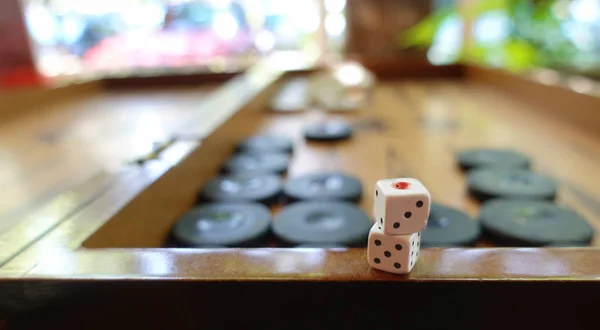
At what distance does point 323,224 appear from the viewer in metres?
0.96

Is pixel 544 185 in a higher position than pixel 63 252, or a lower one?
lower

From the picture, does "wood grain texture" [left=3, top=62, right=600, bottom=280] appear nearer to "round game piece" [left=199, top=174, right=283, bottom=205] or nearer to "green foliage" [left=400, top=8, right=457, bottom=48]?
"round game piece" [left=199, top=174, right=283, bottom=205]

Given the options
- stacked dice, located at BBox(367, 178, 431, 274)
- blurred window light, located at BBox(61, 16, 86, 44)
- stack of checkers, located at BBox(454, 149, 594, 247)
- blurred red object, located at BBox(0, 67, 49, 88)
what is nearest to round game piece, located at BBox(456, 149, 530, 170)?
stack of checkers, located at BBox(454, 149, 594, 247)

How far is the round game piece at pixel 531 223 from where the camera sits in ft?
2.87

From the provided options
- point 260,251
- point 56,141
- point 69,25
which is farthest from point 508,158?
point 69,25

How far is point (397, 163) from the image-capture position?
142 cm

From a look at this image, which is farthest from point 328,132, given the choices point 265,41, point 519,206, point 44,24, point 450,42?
point 44,24

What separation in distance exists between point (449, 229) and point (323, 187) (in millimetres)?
353

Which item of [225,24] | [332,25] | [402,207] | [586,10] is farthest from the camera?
[225,24]

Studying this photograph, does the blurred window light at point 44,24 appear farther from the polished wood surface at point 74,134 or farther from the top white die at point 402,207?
the top white die at point 402,207

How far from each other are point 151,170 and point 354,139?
892 mm

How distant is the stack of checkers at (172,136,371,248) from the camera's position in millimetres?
899
